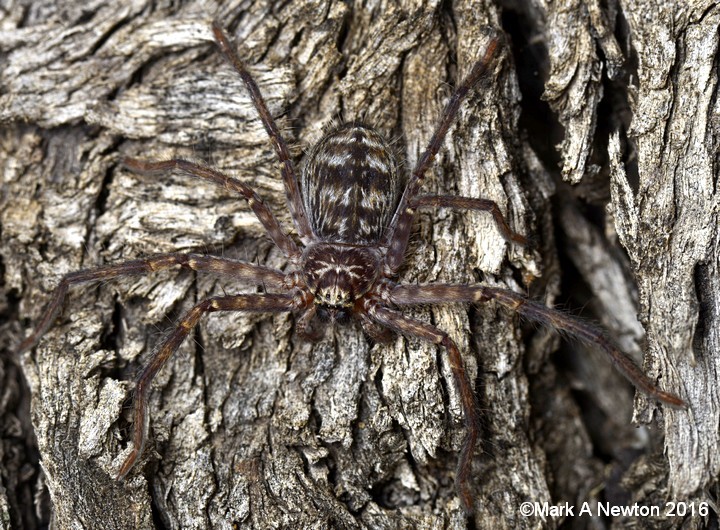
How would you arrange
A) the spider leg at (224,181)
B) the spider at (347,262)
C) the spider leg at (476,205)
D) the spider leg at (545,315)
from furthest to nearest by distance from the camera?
the spider leg at (224,181) < the spider leg at (476,205) < the spider at (347,262) < the spider leg at (545,315)

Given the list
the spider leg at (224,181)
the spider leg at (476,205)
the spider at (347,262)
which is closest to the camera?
the spider at (347,262)

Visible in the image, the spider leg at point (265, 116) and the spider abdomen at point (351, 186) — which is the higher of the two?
the spider leg at point (265, 116)

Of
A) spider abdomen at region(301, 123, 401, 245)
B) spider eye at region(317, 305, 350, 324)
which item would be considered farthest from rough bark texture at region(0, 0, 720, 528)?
spider abdomen at region(301, 123, 401, 245)

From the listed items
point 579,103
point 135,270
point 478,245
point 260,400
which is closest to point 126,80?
point 135,270

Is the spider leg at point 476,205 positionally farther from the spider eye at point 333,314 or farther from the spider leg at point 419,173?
the spider eye at point 333,314

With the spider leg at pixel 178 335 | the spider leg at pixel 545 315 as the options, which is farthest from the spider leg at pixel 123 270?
the spider leg at pixel 545 315
